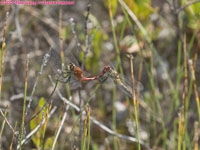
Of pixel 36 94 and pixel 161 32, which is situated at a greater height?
pixel 161 32

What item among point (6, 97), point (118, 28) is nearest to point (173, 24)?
point (118, 28)

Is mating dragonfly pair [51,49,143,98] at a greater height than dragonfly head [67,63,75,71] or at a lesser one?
lesser

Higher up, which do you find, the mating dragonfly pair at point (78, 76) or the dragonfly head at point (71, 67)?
the dragonfly head at point (71, 67)

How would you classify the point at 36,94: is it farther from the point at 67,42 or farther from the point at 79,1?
the point at 79,1

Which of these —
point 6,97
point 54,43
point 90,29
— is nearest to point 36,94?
point 6,97

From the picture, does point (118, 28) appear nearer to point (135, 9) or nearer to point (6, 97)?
point (135, 9)

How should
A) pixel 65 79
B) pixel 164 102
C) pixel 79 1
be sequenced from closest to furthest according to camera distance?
pixel 65 79
pixel 164 102
pixel 79 1

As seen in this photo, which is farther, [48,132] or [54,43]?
[54,43]

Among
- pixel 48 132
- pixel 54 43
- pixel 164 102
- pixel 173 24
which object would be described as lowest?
pixel 48 132

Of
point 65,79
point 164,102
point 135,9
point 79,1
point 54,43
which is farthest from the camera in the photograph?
point 79,1
